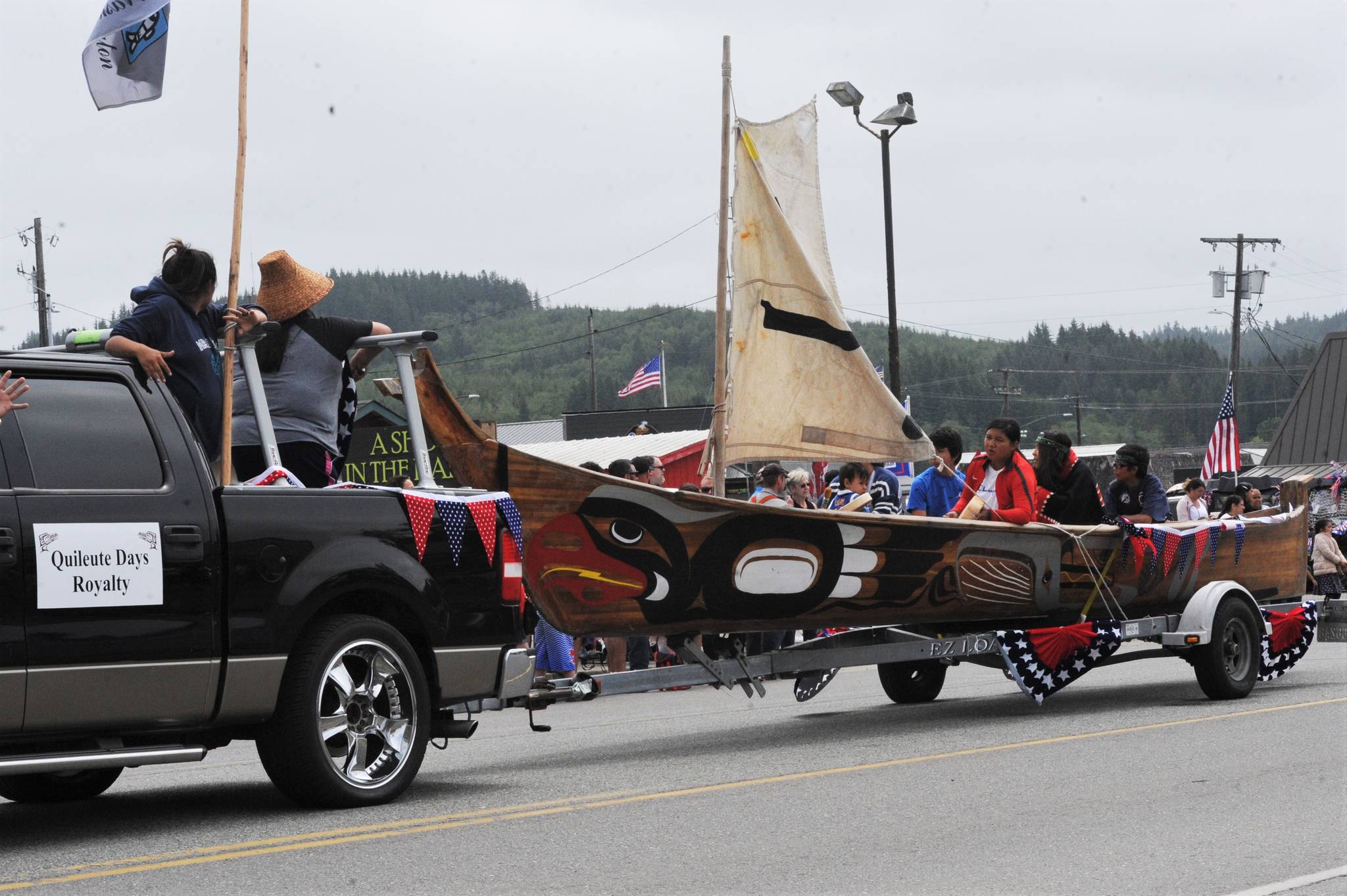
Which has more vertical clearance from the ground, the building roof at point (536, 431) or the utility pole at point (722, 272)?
the utility pole at point (722, 272)

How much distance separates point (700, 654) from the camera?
9.25 metres

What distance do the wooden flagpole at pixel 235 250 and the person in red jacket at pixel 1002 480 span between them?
5.26 metres

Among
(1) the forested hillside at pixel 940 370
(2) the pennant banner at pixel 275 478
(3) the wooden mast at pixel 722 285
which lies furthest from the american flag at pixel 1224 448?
(1) the forested hillside at pixel 940 370

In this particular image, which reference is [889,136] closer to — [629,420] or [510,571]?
[510,571]

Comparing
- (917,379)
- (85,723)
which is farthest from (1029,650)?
(917,379)

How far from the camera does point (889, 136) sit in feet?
82.2

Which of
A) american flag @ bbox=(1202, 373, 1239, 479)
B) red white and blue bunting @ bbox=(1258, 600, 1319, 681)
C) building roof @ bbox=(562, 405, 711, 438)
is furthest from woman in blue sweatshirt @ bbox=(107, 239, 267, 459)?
building roof @ bbox=(562, 405, 711, 438)

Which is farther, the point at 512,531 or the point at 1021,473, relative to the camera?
the point at 1021,473

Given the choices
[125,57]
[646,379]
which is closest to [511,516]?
[125,57]

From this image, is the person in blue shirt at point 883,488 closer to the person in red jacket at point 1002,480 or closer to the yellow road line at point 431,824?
the person in red jacket at point 1002,480

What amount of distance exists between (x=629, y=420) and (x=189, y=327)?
52.6 meters

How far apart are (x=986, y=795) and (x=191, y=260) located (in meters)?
4.38

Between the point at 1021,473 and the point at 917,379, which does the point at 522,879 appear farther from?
the point at 917,379

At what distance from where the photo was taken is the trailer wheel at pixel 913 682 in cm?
1223
